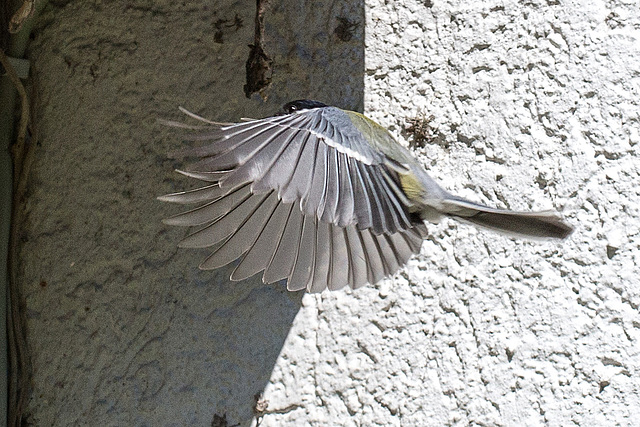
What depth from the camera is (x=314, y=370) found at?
161 cm

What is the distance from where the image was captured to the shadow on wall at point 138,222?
1595 mm

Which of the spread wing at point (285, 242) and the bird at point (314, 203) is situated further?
the spread wing at point (285, 242)

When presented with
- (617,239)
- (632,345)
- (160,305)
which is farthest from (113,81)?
(632,345)

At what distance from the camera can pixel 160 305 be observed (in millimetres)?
1610

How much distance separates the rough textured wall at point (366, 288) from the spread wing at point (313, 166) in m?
0.38

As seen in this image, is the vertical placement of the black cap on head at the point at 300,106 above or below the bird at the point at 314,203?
above

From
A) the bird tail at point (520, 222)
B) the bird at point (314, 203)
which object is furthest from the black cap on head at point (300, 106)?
the bird tail at point (520, 222)

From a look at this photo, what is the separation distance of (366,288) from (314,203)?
559 mm

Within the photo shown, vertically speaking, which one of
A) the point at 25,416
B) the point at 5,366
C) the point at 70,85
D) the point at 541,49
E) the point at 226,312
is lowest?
the point at 25,416

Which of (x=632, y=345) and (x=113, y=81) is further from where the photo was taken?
(x=113, y=81)

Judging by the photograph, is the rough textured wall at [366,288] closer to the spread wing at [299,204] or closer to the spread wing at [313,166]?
the spread wing at [299,204]

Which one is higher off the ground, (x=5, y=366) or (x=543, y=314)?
(x=543, y=314)

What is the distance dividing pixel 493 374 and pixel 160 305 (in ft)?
2.60

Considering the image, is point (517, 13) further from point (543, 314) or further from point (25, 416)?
point (25, 416)
